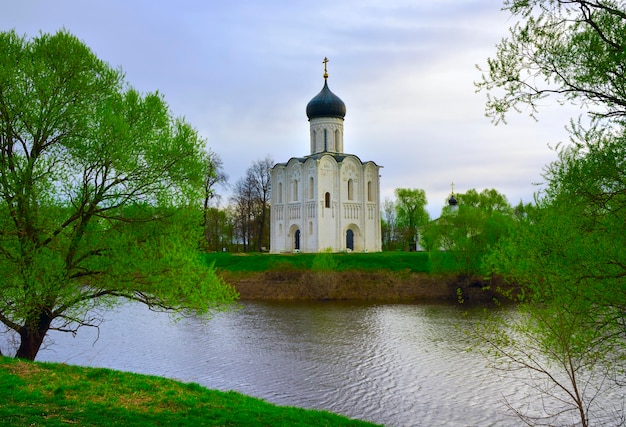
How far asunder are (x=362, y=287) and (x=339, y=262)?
12.1 ft

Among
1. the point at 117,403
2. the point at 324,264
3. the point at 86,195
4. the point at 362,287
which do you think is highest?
the point at 86,195

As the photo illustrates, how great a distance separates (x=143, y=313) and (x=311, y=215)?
19.6m

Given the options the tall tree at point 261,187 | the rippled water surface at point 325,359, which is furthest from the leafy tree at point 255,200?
the rippled water surface at point 325,359

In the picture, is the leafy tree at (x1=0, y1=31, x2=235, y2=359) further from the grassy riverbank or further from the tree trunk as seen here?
the grassy riverbank

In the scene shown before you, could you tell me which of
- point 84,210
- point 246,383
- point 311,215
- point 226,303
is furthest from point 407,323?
point 311,215

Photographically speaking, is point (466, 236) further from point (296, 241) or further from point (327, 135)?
point (327, 135)

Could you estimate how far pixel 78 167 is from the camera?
1042 centimetres

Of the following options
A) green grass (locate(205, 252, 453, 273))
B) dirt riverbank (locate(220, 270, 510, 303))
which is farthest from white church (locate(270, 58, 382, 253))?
dirt riverbank (locate(220, 270, 510, 303))

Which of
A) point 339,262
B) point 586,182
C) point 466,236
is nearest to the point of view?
point 586,182

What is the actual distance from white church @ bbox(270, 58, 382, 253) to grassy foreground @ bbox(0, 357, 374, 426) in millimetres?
31573

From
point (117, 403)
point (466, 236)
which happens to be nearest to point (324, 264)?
point (466, 236)

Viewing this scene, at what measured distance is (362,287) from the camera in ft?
103

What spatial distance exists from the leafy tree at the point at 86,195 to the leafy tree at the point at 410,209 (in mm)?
51783

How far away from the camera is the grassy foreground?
23.5 ft
